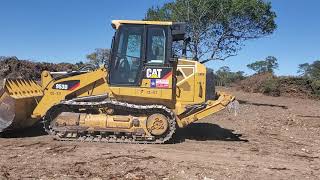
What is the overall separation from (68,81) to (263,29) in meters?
14.7

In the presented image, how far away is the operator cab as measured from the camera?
37.9 ft

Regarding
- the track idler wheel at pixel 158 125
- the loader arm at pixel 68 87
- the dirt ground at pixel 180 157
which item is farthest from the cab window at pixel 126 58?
the dirt ground at pixel 180 157

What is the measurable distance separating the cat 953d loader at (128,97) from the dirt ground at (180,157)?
49 cm

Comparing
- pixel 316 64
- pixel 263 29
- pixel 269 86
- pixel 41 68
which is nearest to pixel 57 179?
pixel 263 29

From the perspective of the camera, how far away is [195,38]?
78.0 feet

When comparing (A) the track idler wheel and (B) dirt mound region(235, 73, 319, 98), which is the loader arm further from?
(B) dirt mound region(235, 73, 319, 98)

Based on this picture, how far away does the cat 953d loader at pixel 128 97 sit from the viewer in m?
11.4

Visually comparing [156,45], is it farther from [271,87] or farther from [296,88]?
[296,88]

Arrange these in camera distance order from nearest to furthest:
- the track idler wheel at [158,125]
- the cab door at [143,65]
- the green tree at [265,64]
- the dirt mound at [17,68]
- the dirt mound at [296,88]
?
the track idler wheel at [158,125]
the cab door at [143,65]
the dirt mound at [17,68]
the dirt mound at [296,88]
the green tree at [265,64]

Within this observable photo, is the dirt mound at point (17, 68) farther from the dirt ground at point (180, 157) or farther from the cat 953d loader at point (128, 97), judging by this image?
the cat 953d loader at point (128, 97)

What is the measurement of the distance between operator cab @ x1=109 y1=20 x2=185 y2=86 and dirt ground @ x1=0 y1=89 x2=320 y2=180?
1.74m

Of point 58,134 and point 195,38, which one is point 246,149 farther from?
point 195,38

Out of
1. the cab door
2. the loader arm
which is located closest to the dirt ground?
the loader arm

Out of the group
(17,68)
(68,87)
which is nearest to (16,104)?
(68,87)
